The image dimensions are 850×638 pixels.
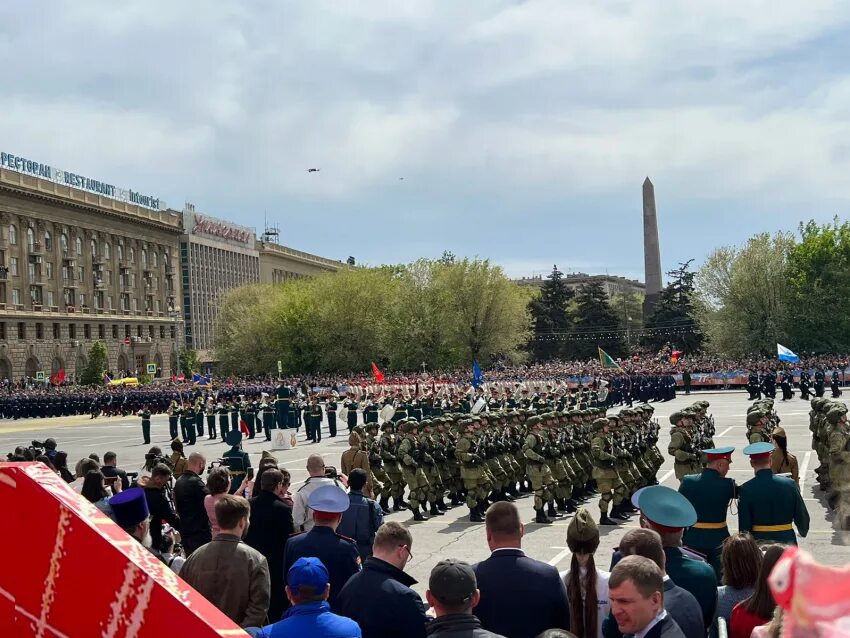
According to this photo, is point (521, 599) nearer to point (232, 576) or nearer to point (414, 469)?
point (232, 576)

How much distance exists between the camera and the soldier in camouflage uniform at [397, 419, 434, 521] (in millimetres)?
15141

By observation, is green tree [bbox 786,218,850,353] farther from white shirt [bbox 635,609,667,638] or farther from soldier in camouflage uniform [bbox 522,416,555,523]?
white shirt [bbox 635,609,667,638]

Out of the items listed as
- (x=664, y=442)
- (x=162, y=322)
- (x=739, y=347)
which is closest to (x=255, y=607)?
(x=664, y=442)

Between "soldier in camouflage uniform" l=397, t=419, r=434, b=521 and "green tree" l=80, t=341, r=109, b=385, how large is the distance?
2640 inches

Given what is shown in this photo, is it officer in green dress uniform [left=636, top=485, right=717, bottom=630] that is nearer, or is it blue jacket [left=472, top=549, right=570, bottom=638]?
Answer: blue jacket [left=472, top=549, right=570, bottom=638]

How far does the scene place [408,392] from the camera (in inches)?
1523

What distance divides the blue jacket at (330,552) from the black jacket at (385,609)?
3.93ft

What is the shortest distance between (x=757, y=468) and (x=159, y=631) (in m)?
6.42

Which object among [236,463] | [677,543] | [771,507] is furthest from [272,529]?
[236,463]

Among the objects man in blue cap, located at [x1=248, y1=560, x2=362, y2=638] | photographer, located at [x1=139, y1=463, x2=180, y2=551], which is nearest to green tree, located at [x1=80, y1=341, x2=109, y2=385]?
photographer, located at [x1=139, y1=463, x2=180, y2=551]

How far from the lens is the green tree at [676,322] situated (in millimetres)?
75062

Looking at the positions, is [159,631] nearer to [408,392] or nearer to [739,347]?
[408,392]

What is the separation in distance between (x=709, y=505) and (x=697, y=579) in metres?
2.71

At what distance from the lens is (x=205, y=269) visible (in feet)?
373
